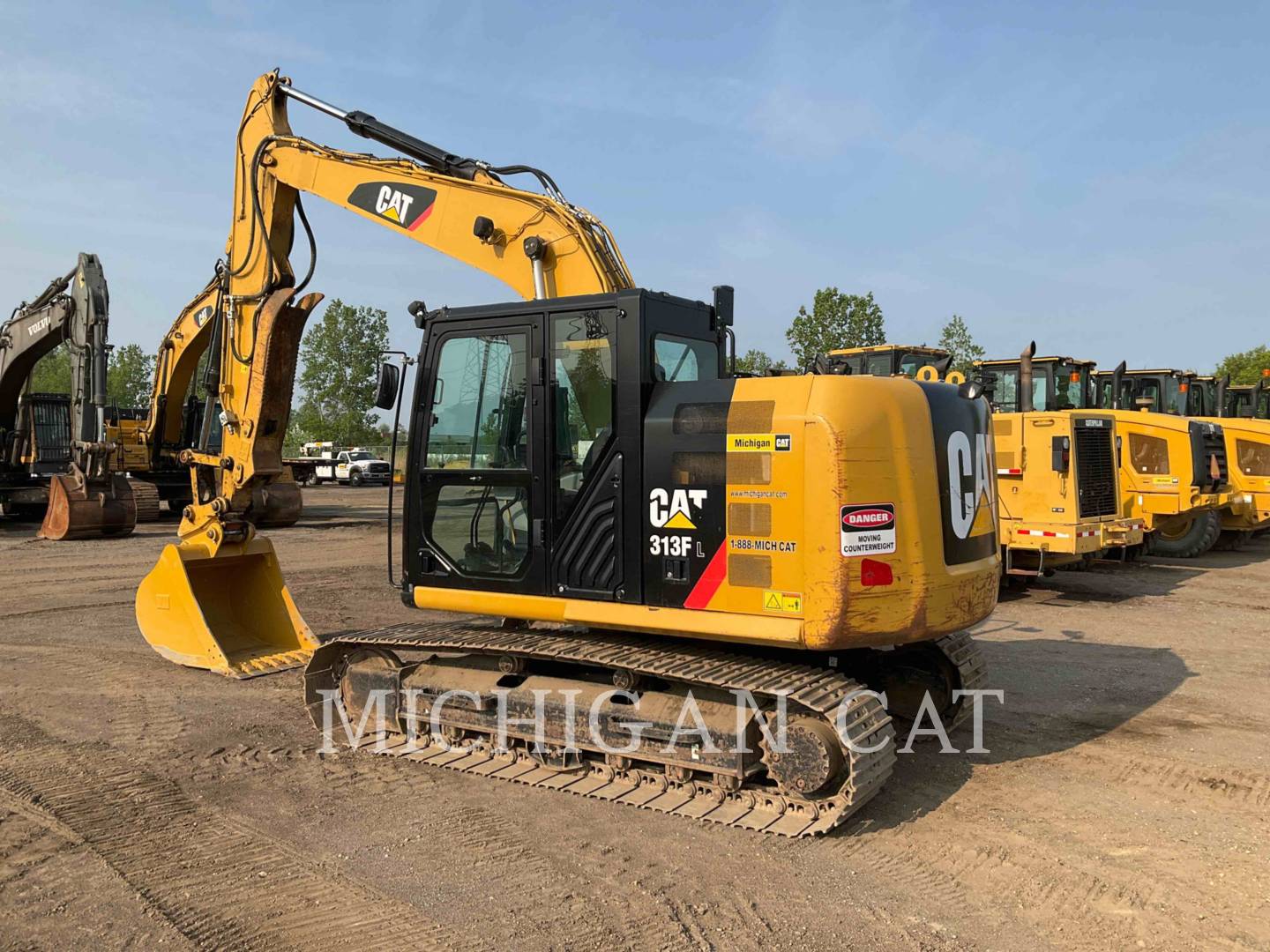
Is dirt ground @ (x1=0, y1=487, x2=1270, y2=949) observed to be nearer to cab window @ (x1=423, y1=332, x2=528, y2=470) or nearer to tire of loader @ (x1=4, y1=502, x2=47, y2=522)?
cab window @ (x1=423, y1=332, x2=528, y2=470)

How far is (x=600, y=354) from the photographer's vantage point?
5367mm

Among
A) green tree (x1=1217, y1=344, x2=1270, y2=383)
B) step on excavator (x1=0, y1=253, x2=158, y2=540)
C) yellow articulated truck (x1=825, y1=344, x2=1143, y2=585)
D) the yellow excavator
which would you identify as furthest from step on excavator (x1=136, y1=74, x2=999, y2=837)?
green tree (x1=1217, y1=344, x2=1270, y2=383)

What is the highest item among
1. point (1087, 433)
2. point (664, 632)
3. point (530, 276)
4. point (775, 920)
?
point (530, 276)

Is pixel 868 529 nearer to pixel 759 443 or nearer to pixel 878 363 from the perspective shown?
pixel 759 443

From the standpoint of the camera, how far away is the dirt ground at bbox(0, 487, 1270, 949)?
3.90 metres

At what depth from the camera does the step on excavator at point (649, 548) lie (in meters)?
Answer: 4.82

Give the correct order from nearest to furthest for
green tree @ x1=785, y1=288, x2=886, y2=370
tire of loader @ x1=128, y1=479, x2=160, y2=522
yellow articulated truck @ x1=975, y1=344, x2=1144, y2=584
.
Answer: yellow articulated truck @ x1=975, y1=344, x2=1144, y2=584
tire of loader @ x1=128, y1=479, x2=160, y2=522
green tree @ x1=785, y1=288, x2=886, y2=370

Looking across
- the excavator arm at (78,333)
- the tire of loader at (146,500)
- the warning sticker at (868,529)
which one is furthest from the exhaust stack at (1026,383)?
the tire of loader at (146,500)

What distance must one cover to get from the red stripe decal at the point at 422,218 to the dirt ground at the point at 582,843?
3.47m

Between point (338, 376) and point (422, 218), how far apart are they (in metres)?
64.5

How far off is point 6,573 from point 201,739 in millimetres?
9359

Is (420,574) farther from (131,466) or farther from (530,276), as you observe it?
(131,466)

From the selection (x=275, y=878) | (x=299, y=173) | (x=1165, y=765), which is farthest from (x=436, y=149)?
(x=1165, y=765)

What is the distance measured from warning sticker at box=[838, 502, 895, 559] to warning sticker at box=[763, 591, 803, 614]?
326mm
